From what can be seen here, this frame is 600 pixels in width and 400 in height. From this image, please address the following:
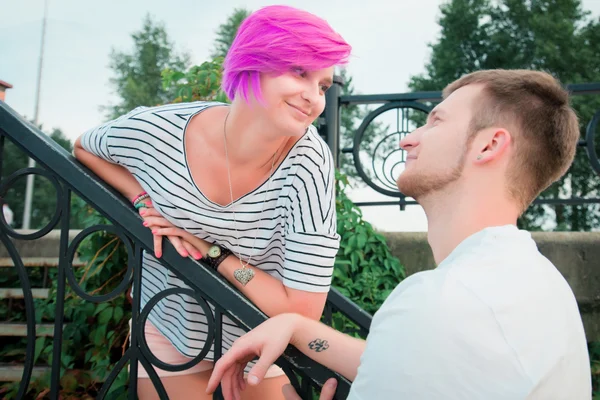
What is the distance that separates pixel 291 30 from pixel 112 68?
40097mm

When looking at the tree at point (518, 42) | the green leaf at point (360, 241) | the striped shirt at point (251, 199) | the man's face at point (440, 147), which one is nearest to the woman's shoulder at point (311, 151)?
the striped shirt at point (251, 199)

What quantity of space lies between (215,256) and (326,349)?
409 millimetres

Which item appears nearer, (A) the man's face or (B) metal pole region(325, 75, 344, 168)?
(A) the man's face

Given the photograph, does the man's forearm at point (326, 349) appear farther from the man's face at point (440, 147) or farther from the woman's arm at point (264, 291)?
the man's face at point (440, 147)

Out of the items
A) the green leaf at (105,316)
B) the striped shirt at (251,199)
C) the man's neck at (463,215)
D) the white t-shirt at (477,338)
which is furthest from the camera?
the green leaf at (105,316)

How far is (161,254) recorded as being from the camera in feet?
4.82

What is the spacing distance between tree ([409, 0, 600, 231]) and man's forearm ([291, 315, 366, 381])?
56.5 ft

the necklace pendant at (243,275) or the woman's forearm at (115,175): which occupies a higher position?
the woman's forearm at (115,175)

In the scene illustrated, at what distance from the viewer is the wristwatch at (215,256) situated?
1.57m

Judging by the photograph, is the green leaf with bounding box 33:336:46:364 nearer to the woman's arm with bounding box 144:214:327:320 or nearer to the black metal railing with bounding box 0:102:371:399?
the black metal railing with bounding box 0:102:371:399

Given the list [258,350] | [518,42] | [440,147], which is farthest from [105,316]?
[518,42]

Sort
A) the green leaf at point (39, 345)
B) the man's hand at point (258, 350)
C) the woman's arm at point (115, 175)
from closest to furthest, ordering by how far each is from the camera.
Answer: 1. the man's hand at point (258, 350)
2. the woman's arm at point (115, 175)
3. the green leaf at point (39, 345)

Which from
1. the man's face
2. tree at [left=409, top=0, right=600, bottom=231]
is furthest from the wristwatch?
tree at [left=409, top=0, right=600, bottom=231]

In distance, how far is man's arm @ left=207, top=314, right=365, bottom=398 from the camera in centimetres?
134
